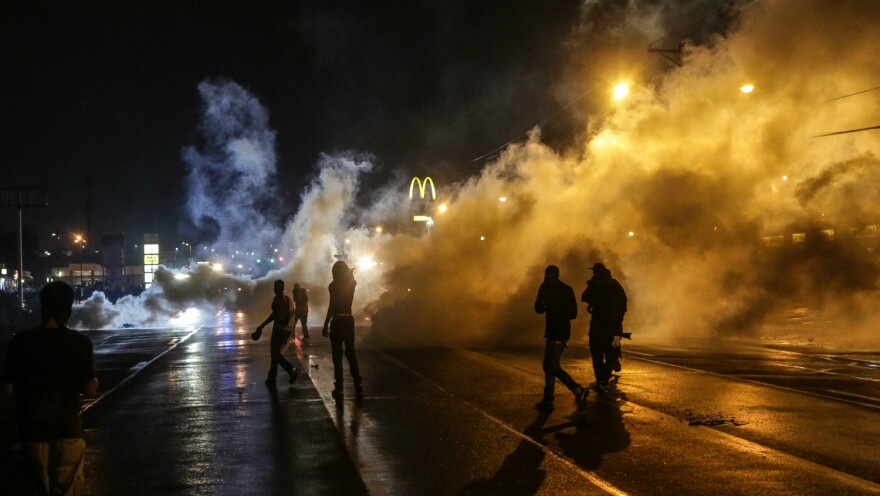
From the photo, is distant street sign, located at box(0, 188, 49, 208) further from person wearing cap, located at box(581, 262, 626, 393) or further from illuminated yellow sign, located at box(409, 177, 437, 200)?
person wearing cap, located at box(581, 262, 626, 393)

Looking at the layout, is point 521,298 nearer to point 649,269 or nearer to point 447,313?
point 447,313

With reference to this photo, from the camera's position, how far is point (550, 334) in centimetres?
1041

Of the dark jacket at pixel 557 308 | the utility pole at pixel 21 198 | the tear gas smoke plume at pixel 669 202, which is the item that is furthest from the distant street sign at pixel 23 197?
the dark jacket at pixel 557 308

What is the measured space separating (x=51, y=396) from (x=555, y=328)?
6696 millimetres

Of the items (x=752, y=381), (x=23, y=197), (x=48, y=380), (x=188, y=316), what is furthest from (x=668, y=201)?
(x=23, y=197)

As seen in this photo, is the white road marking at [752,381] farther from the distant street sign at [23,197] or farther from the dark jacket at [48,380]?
the distant street sign at [23,197]

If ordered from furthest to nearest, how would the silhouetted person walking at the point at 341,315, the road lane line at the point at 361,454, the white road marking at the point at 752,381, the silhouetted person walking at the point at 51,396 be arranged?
the silhouetted person walking at the point at 341,315, the white road marking at the point at 752,381, the road lane line at the point at 361,454, the silhouetted person walking at the point at 51,396

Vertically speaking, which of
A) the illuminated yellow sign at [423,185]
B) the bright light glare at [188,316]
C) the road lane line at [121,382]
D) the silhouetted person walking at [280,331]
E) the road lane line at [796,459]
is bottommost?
the road lane line at [796,459]

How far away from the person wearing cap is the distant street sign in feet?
147

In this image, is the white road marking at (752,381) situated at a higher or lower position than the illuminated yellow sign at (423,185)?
lower

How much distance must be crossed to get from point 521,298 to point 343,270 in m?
11.7

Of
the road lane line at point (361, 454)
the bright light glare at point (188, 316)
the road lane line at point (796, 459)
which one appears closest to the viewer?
the road lane line at point (796, 459)

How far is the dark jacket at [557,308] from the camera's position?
10.4 metres

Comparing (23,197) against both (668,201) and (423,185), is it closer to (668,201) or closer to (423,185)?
(423,185)
